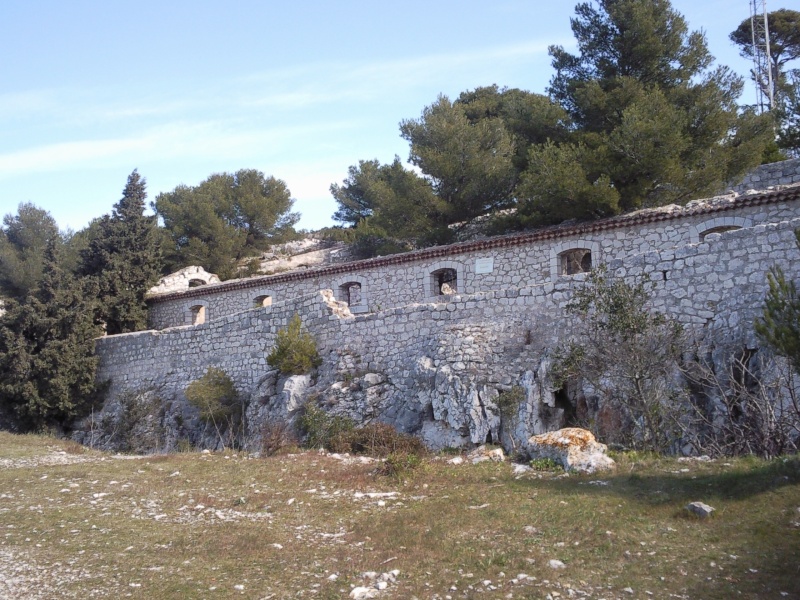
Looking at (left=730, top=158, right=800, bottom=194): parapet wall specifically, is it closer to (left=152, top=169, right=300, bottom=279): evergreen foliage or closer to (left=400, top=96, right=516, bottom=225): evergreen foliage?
(left=400, top=96, right=516, bottom=225): evergreen foliage

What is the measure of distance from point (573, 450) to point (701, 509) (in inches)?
106

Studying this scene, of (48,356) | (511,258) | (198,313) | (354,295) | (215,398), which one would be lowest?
(215,398)

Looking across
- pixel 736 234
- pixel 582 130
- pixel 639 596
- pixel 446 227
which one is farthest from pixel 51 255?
pixel 639 596

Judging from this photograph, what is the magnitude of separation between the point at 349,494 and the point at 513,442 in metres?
3.78

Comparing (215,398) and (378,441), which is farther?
(215,398)

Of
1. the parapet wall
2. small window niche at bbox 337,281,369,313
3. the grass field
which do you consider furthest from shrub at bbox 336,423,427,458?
the parapet wall

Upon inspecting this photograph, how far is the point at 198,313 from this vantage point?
2784 cm

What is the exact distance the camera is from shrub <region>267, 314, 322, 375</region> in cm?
1730

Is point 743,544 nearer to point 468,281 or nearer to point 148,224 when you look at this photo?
point 468,281

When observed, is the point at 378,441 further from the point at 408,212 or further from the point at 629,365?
the point at 408,212

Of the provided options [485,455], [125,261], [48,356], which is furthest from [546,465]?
[125,261]

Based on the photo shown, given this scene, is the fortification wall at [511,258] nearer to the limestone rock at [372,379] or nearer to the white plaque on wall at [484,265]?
the white plaque on wall at [484,265]

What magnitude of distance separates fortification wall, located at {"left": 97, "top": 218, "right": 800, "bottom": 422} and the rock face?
8.09 ft

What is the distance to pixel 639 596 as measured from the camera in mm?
6500
